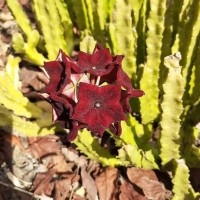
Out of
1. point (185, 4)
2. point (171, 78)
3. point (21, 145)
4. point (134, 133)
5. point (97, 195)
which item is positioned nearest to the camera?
point (171, 78)

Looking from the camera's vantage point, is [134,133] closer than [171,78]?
No

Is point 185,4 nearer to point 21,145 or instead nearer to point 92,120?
point 92,120

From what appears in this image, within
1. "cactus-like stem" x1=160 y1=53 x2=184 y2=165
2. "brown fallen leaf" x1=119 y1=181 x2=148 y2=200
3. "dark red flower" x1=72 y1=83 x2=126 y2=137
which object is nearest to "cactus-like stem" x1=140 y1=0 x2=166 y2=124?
"cactus-like stem" x1=160 y1=53 x2=184 y2=165

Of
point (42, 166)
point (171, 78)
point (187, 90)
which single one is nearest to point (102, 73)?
point (171, 78)

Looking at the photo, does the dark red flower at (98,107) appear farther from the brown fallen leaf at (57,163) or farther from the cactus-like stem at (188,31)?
the brown fallen leaf at (57,163)

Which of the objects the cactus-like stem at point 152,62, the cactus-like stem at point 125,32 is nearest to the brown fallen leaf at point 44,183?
the cactus-like stem at point 152,62

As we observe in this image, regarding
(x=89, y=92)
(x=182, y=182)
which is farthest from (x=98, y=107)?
(x=182, y=182)

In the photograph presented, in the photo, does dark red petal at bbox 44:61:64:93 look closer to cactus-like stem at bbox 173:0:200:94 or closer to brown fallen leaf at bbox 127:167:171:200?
cactus-like stem at bbox 173:0:200:94

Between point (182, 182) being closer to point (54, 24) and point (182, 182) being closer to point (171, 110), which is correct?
point (171, 110)
